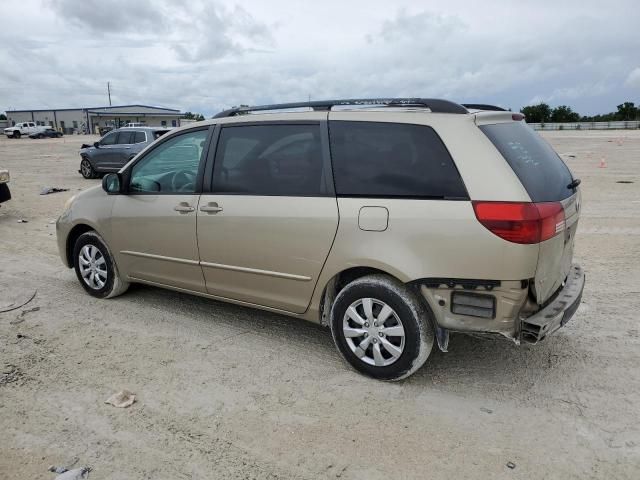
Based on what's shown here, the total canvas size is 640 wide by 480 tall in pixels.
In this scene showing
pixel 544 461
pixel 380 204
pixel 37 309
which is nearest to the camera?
pixel 544 461

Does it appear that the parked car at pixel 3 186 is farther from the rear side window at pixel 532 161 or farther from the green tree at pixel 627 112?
the green tree at pixel 627 112

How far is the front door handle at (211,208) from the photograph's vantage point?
4.28 metres

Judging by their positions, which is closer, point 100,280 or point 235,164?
point 235,164

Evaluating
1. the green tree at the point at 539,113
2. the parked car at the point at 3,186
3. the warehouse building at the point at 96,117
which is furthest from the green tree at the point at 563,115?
the parked car at the point at 3,186

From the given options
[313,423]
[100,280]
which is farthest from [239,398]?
[100,280]

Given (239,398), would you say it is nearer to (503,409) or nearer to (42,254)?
(503,409)

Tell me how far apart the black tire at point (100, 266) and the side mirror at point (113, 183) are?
0.58 m

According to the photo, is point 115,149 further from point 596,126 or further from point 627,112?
point 627,112

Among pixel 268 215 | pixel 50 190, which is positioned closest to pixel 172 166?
pixel 268 215

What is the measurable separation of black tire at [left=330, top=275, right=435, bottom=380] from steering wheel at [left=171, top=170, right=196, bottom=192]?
5.48 feet

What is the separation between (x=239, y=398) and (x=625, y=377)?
8.67 feet

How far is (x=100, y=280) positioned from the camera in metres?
5.42

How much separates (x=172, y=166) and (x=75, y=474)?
279 cm

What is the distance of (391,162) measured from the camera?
11.7 ft
